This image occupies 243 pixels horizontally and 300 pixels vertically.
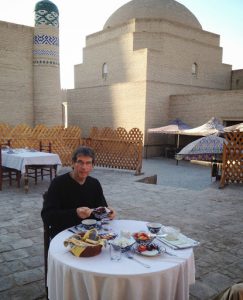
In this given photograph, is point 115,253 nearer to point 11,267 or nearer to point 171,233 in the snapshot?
point 171,233

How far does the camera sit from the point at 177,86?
58.9 ft

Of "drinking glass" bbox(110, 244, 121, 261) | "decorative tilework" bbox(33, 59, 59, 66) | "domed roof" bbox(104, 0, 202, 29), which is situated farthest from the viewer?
"domed roof" bbox(104, 0, 202, 29)

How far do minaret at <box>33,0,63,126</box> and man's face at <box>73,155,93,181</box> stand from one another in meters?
14.0

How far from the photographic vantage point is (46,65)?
15867mm

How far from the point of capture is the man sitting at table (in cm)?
257

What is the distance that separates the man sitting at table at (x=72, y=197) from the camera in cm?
257

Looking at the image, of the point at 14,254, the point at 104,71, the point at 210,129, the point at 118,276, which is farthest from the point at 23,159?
the point at 104,71

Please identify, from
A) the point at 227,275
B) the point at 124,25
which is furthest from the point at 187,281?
the point at 124,25

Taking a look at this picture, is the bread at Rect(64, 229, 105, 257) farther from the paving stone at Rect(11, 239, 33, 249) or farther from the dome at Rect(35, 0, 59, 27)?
the dome at Rect(35, 0, 59, 27)

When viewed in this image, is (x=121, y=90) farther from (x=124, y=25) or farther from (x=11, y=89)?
(x=11, y=89)

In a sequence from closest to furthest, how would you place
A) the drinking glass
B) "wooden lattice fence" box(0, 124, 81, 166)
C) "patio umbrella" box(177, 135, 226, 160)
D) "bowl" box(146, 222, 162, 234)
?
the drinking glass, "bowl" box(146, 222, 162, 234), "patio umbrella" box(177, 135, 226, 160), "wooden lattice fence" box(0, 124, 81, 166)

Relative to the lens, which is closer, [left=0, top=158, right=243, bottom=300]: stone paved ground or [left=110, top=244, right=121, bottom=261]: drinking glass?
[left=110, top=244, right=121, bottom=261]: drinking glass

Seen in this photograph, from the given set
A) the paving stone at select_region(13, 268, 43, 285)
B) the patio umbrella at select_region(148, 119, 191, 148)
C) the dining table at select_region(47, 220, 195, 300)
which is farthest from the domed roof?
the dining table at select_region(47, 220, 195, 300)

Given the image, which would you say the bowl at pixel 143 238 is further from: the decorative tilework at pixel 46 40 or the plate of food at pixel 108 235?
the decorative tilework at pixel 46 40
